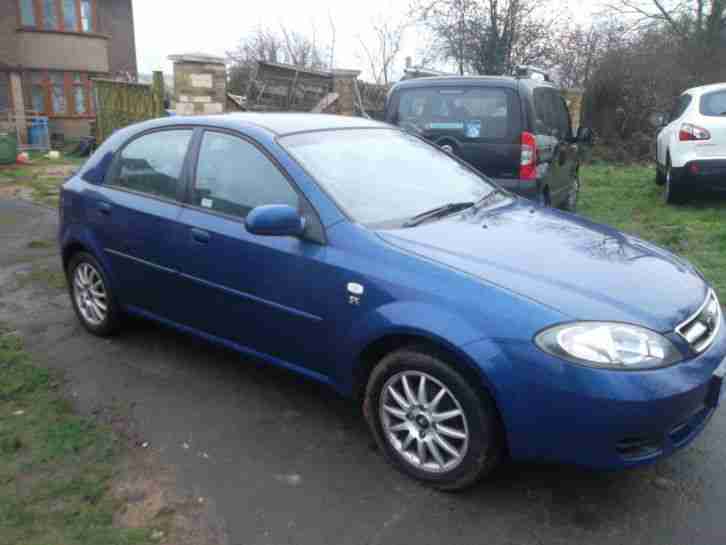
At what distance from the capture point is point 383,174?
12.6ft

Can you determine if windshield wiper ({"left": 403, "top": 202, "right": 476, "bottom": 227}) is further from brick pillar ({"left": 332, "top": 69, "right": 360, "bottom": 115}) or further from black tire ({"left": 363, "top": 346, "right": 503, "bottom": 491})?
brick pillar ({"left": 332, "top": 69, "right": 360, "bottom": 115})

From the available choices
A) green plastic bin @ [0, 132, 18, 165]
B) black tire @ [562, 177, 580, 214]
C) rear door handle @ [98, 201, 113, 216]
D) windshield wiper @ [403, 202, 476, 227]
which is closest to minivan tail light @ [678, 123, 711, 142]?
black tire @ [562, 177, 580, 214]

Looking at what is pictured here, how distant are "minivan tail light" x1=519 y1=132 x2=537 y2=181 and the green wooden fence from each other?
32.2 ft

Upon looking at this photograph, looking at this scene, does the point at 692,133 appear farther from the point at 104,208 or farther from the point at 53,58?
the point at 53,58

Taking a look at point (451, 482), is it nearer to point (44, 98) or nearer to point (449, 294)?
point (449, 294)

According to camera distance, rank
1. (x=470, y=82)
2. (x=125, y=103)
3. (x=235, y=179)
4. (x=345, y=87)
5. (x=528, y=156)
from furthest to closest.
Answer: (x=125, y=103), (x=345, y=87), (x=470, y=82), (x=528, y=156), (x=235, y=179)

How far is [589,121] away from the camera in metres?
17.8

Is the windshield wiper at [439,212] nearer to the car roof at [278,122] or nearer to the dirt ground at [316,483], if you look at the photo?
the car roof at [278,122]

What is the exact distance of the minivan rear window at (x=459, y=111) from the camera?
6.83 meters

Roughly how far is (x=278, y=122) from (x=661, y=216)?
663cm

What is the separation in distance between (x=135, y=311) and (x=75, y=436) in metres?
1.15

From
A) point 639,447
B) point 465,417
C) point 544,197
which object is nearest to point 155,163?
point 465,417

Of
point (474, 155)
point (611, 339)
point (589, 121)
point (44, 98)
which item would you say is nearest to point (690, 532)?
point (611, 339)

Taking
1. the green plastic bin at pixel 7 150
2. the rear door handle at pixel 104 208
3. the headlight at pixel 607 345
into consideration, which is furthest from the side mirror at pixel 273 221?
the green plastic bin at pixel 7 150
